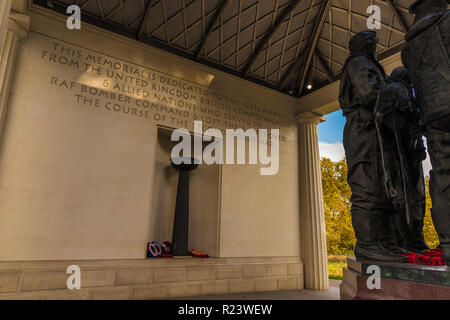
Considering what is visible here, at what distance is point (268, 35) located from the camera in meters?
9.87

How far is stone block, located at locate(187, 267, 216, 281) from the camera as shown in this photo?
7891mm

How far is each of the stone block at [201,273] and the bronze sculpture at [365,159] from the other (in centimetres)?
556

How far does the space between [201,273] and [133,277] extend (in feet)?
6.23

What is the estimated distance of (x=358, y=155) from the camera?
3.46 metres

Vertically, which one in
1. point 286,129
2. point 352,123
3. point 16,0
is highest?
point 16,0

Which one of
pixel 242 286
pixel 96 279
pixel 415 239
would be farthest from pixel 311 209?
pixel 96 279

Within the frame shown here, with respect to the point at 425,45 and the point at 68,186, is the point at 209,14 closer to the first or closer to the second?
the point at 68,186

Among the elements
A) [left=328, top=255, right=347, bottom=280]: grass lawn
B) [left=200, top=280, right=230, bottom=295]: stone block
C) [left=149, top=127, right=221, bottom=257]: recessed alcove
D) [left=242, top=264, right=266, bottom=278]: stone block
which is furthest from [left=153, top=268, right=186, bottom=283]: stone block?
[left=328, top=255, right=347, bottom=280]: grass lawn

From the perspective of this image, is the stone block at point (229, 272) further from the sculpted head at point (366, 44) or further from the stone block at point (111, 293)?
the sculpted head at point (366, 44)

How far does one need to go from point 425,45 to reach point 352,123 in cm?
109

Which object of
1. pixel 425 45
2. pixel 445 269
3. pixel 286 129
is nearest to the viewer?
pixel 445 269

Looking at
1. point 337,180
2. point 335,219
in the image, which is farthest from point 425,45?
point 337,180

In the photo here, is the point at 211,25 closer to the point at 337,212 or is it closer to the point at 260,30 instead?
the point at 260,30

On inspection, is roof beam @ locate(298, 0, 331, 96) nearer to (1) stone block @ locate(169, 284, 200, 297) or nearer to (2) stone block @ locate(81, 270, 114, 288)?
(1) stone block @ locate(169, 284, 200, 297)
